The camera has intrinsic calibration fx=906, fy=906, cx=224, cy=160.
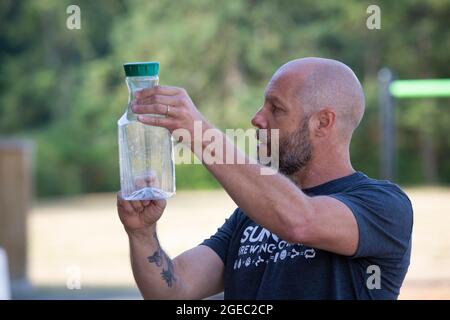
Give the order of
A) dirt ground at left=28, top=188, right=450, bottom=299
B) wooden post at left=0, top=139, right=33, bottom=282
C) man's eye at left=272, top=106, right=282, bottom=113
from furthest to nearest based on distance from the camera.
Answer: dirt ground at left=28, top=188, right=450, bottom=299 → wooden post at left=0, top=139, right=33, bottom=282 → man's eye at left=272, top=106, right=282, bottom=113

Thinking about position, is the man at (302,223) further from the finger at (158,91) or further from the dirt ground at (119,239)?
the dirt ground at (119,239)

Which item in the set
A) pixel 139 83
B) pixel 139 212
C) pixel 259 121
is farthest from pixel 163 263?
pixel 139 83

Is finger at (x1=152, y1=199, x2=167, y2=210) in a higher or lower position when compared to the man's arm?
higher

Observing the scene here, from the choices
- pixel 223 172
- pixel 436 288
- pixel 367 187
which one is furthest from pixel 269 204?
pixel 436 288

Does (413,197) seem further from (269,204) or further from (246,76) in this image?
(269,204)

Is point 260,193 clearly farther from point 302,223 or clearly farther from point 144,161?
point 144,161

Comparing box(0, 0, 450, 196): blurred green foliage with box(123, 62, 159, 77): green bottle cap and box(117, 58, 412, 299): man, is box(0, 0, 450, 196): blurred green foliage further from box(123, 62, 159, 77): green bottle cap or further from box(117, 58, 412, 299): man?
box(123, 62, 159, 77): green bottle cap

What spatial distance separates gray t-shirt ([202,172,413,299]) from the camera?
2654 mm

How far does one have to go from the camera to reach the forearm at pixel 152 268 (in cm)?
288

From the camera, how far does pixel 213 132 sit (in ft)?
7.78

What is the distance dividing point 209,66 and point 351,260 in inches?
931

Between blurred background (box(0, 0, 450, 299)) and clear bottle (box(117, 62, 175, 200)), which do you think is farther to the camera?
blurred background (box(0, 0, 450, 299))

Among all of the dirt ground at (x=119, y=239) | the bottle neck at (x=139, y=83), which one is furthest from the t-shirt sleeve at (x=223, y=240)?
the dirt ground at (x=119, y=239)

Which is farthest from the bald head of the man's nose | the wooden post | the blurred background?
the blurred background
